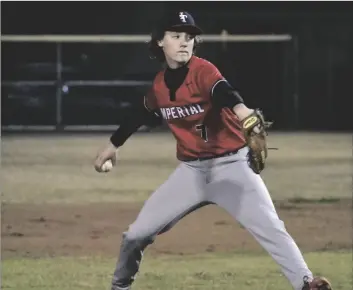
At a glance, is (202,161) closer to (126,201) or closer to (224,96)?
(224,96)

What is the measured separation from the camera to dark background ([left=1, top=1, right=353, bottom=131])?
2455 cm

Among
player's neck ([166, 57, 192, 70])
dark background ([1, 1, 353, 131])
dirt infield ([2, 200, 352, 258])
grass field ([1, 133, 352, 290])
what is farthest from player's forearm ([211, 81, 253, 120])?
dark background ([1, 1, 353, 131])

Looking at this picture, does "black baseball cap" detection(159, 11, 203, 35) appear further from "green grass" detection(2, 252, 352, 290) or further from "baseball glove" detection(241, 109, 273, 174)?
"green grass" detection(2, 252, 352, 290)

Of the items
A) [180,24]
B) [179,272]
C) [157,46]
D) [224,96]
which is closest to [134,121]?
[157,46]

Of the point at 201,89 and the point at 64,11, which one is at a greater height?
→ the point at 201,89

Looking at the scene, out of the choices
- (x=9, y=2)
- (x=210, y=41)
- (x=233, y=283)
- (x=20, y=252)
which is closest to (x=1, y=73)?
(x=9, y=2)

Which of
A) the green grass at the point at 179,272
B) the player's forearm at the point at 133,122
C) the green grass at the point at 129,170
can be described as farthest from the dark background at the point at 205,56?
the player's forearm at the point at 133,122

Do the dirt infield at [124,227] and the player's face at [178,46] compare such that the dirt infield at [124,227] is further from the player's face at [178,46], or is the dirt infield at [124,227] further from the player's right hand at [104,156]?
the player's face at [178,46]

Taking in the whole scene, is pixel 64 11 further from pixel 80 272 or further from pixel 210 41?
pixel 80 272

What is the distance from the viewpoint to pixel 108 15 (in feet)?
84.6

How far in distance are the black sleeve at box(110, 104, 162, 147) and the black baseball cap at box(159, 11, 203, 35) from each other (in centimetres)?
51

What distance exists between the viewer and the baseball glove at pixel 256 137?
4.30 m

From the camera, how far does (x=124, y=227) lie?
30.4ft

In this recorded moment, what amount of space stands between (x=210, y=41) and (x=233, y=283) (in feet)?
65.1
